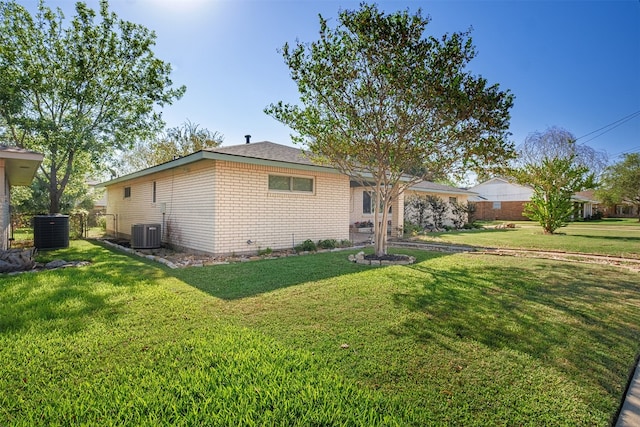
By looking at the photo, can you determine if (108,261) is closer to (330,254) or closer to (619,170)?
(330,254)

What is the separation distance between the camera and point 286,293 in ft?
16.2

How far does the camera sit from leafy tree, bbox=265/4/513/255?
6.70 m

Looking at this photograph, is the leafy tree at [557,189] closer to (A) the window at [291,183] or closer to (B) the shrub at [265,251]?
(A) the window at [291,183]

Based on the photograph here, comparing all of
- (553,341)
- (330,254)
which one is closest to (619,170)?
(330,254)

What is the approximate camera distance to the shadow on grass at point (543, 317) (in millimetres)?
2916

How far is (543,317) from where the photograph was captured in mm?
3920

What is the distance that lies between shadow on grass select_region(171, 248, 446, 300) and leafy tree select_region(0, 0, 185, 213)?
27.9 ft

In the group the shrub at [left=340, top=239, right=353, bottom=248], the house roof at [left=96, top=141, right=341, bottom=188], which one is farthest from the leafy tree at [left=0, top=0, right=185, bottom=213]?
the shrub at [left=340, top=239, right=353, bottom=248]

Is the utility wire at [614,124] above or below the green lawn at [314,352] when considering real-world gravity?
above

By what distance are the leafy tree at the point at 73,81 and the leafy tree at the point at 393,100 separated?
27.8 feet

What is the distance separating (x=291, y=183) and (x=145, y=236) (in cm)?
486

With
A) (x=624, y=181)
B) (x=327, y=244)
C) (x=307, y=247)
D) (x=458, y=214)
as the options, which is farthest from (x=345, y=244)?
(x=624, y=181)

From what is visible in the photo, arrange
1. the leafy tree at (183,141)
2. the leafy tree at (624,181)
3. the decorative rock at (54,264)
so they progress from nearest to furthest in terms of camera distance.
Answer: the decorative rock at (54,264) < the leafy tree at (183,141) < the leafy tree at (624,181)

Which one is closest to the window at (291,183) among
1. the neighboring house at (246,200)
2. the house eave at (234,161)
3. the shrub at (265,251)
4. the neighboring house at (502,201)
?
the neighboring house at (246,200)
